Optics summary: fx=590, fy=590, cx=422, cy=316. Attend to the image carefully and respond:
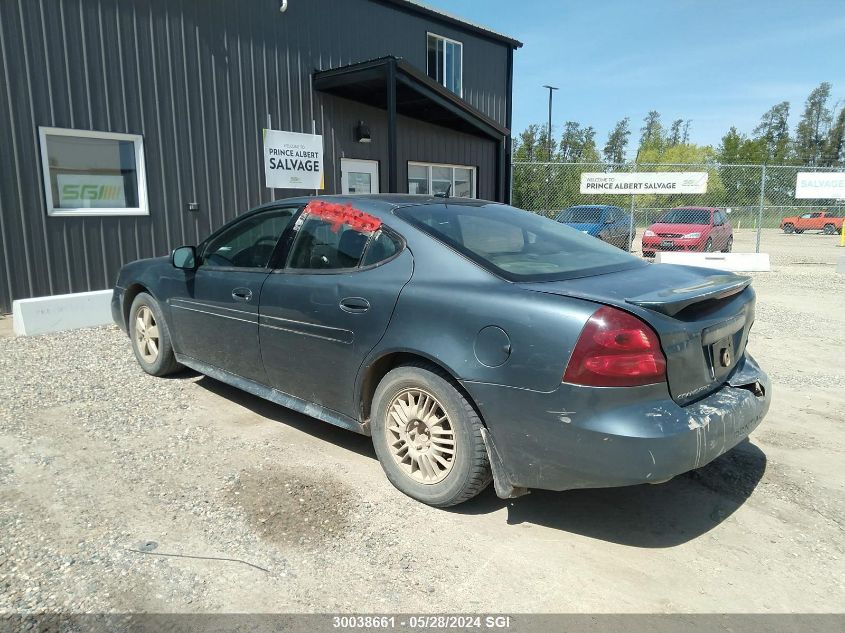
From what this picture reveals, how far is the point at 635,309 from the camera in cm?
240

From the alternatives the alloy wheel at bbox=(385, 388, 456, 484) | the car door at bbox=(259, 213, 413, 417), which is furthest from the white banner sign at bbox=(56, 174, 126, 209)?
the alloy wheel at bbox=(385, 388, 456, 484)

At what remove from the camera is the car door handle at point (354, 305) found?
10.0 feet

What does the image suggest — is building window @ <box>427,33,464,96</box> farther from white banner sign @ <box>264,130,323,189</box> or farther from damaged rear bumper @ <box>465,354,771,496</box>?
damaged rear bumper @ <box>465,354,771,496</box>

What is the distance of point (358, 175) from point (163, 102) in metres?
3.94

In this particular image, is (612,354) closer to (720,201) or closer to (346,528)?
(346,528)

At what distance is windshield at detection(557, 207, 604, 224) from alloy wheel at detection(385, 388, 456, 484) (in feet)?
43.2

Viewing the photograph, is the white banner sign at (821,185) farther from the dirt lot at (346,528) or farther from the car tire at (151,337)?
the car tire at (151,337)

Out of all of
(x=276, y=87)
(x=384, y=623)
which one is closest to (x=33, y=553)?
(x=384, y=623)

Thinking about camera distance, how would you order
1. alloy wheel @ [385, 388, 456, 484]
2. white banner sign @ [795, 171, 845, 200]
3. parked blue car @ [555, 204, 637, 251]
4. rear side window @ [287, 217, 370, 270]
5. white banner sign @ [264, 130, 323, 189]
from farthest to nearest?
white banner sign @ [795, 171, 845, 200] → parked blue car @ [555, 204, 637, 251] → white banner sign @ [264, 130, 323, 189] → rear side window @ [287, 217, 370, 270] → alloy wheel @ [385, 388, 456, 484]

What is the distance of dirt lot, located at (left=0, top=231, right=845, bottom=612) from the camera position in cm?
229

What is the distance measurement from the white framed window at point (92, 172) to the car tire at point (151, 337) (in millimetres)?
3418

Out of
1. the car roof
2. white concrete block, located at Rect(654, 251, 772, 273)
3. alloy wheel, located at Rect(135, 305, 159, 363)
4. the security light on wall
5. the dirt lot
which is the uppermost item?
the security light on wall

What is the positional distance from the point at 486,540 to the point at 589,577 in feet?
1.55

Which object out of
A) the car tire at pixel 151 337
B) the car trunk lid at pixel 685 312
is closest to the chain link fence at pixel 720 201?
the car tire at pixel 151 337
